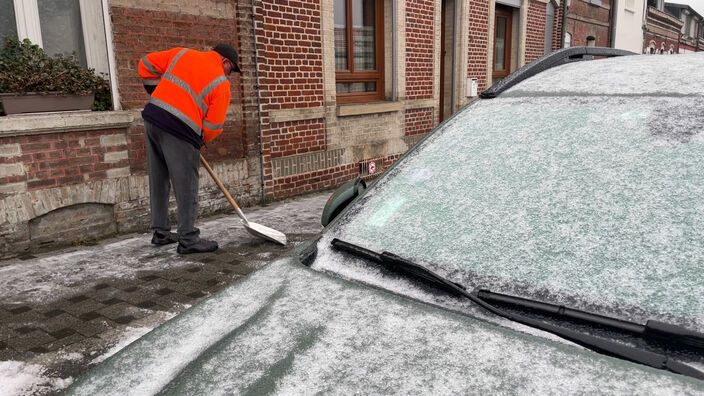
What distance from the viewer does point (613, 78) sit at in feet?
6.70

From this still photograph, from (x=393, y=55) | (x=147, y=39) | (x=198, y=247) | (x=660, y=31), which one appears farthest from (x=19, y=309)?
(x=660, y=31)

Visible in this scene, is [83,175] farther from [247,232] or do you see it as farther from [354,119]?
[354,119]

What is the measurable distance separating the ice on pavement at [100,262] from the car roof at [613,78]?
320cm

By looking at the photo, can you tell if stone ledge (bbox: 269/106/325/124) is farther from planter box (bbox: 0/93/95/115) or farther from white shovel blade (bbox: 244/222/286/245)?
planter box (bbox: 0/93/95/115)

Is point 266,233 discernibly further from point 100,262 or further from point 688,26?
point 688,26

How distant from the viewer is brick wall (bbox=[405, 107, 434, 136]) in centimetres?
984

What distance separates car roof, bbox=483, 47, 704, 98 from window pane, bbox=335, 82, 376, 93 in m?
6.41

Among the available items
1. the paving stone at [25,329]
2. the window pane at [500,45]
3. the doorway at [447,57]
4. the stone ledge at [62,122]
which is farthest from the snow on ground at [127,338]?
the window pane at [500,45]

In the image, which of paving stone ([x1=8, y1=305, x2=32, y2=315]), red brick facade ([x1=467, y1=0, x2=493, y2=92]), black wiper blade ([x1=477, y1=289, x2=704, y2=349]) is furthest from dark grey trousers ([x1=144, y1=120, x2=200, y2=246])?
red brick facade ([x1=467, y1=0, x2=493, y2=92])

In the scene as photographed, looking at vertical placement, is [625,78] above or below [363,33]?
→ below

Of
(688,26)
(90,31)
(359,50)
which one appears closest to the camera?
(90,31)

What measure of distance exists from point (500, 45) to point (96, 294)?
37.2 ft

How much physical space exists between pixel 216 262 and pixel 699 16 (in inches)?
1825

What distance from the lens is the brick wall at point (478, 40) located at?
11095 mm
